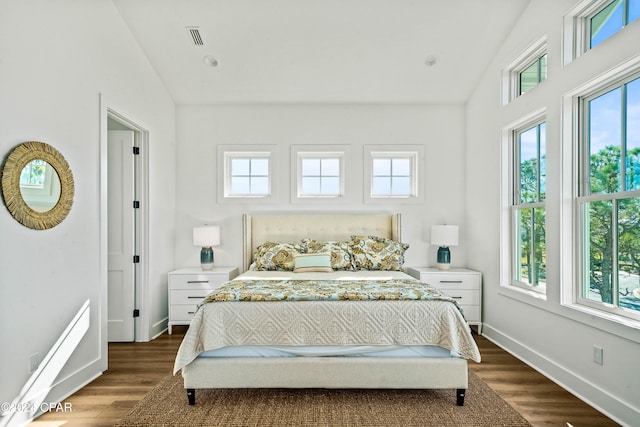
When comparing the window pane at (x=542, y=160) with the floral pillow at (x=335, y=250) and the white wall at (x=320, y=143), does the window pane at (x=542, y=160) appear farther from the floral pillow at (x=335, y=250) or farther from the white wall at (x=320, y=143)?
the floral pillow at (x=335, y=250)

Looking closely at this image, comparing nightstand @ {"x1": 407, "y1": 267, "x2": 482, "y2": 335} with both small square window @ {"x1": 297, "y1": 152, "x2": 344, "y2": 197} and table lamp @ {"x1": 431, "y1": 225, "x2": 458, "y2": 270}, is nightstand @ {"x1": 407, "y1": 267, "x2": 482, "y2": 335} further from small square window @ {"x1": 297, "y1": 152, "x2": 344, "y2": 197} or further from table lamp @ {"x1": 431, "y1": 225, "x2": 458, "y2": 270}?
small square window @ {"x1": 297, "y1": 152, "x2": 344, "y2": 197}

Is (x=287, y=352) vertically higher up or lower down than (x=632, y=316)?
lower down

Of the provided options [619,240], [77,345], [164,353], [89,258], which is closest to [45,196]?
Answer: [89,258]

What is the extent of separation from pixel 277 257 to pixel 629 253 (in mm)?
3043

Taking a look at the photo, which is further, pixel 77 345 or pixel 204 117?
pixel 204 117

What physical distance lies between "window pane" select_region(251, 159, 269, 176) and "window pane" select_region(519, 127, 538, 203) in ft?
9.70

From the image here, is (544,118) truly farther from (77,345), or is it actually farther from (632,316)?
(77,345)

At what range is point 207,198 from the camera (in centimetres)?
465

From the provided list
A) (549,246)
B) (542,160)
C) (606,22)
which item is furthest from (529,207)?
(606,22)

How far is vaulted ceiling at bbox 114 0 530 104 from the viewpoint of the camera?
334cm

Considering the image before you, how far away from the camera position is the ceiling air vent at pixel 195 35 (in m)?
3.50

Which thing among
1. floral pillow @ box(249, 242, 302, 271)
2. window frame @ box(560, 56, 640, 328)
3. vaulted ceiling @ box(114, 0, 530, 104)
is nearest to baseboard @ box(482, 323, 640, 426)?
window frame @ box(560, 56, 640, 328)

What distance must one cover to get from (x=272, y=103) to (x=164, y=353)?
3118 mm

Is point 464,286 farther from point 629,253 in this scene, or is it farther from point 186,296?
point 186,296
